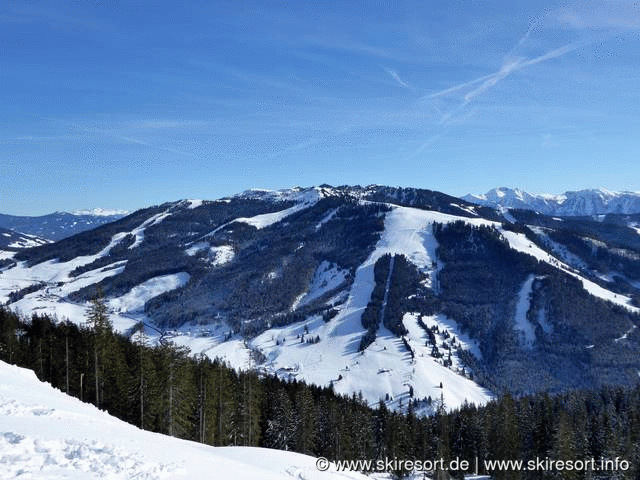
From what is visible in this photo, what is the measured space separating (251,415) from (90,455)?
5095 centimetres

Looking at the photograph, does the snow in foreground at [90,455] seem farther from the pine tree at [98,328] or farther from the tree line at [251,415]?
the pine tree at [98,328]

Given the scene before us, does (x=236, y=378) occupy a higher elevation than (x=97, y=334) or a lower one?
lower

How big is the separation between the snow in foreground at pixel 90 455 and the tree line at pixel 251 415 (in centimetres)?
2579

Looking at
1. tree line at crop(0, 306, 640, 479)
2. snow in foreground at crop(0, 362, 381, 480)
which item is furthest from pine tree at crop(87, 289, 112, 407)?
snow in foreground at crop(0, 362, 381, 480)

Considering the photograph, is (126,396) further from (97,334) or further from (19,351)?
(19,351)

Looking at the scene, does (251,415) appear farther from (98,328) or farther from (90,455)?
(90,455)

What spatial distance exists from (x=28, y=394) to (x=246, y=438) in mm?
40000

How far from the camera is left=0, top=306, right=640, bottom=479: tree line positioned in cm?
5491

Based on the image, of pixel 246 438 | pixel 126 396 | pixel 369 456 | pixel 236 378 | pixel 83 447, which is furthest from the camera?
pixel 369 456

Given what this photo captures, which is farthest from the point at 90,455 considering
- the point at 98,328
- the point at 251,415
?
the point at 251,415

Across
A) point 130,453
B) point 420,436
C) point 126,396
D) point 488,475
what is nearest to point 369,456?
point 420,436

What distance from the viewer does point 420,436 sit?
89188mm

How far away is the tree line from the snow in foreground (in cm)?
2579

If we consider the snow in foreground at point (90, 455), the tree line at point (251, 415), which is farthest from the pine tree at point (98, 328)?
the snow in foreground at point (90, 455)
